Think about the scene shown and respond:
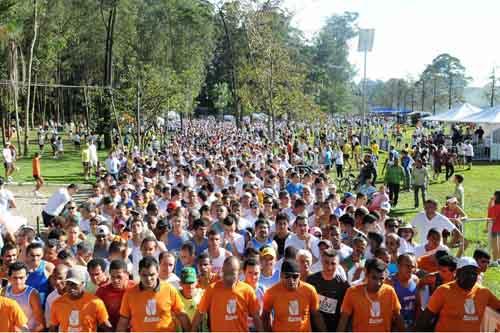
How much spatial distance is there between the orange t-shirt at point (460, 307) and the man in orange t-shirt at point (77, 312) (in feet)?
9.58

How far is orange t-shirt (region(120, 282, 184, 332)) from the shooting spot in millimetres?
5023

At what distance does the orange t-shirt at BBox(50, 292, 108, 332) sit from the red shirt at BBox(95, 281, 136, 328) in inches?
11.5

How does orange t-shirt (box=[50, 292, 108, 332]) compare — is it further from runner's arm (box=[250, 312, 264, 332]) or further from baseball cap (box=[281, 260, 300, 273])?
baseball cap (box=[281, 260, 300, 273])

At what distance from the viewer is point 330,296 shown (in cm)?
555

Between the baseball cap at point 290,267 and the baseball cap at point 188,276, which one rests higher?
the baseball cap at point 290,267

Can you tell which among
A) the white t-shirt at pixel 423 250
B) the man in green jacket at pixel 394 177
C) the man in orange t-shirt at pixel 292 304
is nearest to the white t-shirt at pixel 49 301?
the man in orange t-shirt at pixel 292 304

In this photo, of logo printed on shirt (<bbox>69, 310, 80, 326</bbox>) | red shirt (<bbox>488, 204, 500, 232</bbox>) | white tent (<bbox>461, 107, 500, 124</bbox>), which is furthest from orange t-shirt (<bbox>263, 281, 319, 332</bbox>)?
white tent (<bbox>461, 107, 500, 124</bbox>)

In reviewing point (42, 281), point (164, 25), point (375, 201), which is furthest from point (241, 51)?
point (42, 281)

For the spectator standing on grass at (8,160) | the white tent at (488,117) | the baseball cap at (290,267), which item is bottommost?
the spectator standing on grass at (8,160)

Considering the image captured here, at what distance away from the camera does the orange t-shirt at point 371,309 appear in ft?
16.7

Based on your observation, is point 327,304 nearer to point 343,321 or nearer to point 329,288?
point 329,288

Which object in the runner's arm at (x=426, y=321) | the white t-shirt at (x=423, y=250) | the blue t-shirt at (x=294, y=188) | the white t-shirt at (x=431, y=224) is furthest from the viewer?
the blue t-shirt at (x=294, y=188)

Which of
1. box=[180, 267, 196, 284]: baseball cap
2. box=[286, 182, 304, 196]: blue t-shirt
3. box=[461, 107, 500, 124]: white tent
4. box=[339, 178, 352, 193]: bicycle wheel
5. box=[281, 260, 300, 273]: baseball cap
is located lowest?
box=[339, 178, 352, 193]: bicycle wheel

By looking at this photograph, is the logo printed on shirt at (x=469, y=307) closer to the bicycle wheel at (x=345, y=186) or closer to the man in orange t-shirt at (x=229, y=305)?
the man in orange t-shirt at (x=229, y=305)
